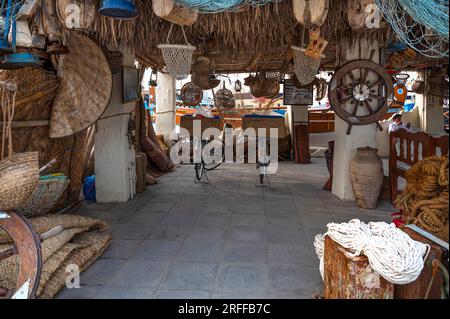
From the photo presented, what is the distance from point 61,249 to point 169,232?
4.51ft

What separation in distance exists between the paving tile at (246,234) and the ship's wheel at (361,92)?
2.23 metres

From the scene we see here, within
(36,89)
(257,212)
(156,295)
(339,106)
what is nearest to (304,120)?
(339,106)

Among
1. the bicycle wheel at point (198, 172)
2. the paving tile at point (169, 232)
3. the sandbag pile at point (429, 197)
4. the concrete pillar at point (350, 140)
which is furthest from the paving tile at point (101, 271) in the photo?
the bicycle wheel at point (198, 172)

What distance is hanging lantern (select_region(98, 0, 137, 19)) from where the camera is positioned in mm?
3080

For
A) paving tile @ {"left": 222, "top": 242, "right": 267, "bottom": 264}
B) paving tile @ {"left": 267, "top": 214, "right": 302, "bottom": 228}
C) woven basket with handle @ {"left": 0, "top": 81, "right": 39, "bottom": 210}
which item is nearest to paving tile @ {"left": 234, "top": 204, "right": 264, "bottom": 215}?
paving tile @ {"left": 267, "top": 214, "right": 302, "bottom": 228}

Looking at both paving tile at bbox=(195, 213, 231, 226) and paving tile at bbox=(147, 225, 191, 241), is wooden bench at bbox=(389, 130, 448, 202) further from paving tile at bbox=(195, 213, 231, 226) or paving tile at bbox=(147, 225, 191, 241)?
paving tile at bbox=(147, 225, 191, 241)

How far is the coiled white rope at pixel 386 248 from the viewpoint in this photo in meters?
2.12

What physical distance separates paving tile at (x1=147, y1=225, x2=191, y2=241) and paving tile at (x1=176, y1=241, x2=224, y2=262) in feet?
0.80

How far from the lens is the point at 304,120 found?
10828mm

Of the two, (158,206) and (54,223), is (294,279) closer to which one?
(54,223)

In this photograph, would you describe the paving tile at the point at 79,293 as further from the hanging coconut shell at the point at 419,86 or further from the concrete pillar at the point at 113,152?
the hanging coconut shell at the point at 419,86

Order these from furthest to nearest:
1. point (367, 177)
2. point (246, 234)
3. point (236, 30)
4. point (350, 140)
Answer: point (350, 140) → point (367, 177) → point (236, 30) → point (246, 234)

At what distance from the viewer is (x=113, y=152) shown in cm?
581

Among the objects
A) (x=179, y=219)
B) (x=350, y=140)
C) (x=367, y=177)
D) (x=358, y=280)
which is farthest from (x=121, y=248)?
(x=350, y=140)
